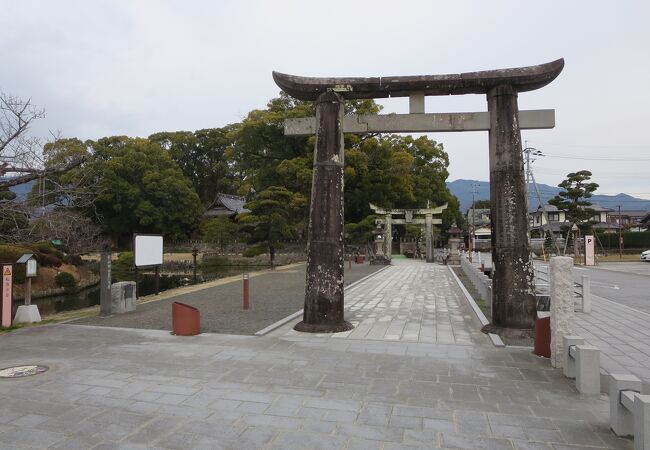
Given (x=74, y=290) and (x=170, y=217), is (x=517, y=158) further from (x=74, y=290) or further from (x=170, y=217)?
(x=170, y=217)

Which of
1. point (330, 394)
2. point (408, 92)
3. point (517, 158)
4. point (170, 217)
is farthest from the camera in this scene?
point (170, 217)

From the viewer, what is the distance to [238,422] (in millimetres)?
3969

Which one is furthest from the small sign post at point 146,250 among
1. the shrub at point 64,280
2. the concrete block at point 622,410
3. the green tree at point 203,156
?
the green tree at point 203,156

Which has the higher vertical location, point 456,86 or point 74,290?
point 456,86

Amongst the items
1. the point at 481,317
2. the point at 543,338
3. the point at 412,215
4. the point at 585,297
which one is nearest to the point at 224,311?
the point at 481,317

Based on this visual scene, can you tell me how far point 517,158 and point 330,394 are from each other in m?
5.48

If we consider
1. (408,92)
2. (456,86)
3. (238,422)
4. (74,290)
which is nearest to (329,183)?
(408,92)

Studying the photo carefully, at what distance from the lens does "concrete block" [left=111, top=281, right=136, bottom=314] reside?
1041 centimetres

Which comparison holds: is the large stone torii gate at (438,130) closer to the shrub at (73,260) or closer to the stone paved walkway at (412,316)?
the stone paved walkway at (412,316)

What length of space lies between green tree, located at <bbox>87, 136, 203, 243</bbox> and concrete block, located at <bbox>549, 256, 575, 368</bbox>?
3858 cm

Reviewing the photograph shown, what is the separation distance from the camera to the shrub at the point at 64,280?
2027cm

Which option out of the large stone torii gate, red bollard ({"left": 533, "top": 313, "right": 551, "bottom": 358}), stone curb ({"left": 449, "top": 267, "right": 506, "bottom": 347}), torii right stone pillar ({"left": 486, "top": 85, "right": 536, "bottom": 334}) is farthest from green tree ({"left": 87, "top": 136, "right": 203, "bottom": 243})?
red bollard ({"left": 533, "top": 313, "right": 551, "bottom": 358})

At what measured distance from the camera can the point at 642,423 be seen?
318 cm

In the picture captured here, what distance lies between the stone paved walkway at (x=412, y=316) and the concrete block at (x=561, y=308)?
4.76 ft
